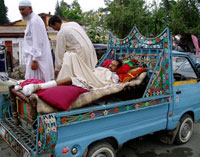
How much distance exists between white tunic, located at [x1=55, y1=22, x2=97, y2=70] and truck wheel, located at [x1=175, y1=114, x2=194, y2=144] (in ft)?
6.54

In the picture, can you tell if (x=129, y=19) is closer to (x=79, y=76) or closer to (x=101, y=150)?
(x=79, y=76)

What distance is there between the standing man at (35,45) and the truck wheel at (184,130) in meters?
2.58

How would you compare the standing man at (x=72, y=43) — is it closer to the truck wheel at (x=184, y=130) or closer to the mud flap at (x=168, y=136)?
the mud flap at (x=168, y=136)

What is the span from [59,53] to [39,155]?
1.94 metres

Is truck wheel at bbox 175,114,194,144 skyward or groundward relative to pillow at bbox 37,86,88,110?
groundward

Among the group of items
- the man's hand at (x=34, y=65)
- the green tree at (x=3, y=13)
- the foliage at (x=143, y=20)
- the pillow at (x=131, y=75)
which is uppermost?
the green tree at (x=3, y=13)

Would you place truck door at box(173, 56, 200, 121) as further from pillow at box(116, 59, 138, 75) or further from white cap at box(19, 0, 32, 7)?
white cap at box(19, 0, 32, 7)

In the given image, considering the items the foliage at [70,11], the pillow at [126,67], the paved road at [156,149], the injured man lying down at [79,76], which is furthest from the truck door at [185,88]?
the foliage at [70,11]

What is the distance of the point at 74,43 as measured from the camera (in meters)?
3.75

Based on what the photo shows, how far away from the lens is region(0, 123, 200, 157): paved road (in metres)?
3.85

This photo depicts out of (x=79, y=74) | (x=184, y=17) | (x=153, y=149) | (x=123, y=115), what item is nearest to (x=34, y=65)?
(x=79, y=74)

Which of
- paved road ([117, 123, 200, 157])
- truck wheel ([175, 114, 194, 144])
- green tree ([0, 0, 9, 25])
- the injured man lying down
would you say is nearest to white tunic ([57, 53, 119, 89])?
the injured man lying down

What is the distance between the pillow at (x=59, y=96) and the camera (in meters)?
2.57

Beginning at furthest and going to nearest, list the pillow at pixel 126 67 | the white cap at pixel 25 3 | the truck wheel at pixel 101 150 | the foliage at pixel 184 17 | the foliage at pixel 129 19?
the foliage at pixel 184 17
the foliage at pixel 129 19
the pillow at pixel 126 67
the white cap at pixel 25 3
the truck wheel at pixel 101 150
